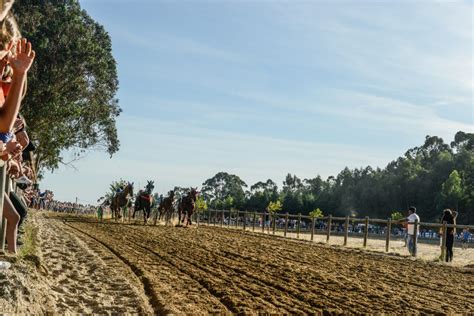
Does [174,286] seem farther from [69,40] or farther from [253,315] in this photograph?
[69,40]

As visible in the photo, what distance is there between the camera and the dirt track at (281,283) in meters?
6.82

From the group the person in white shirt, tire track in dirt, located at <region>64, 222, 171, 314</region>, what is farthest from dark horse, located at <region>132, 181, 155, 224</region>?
tire track in dirt, located at <region>64, 222, 171, 314</region>

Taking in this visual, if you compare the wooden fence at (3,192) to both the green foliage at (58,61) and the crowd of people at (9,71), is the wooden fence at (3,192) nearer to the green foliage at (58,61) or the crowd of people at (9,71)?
the crowd of people at (9,71)

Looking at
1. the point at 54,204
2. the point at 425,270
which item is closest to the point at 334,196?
the point at 54,204

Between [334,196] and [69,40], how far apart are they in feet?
226

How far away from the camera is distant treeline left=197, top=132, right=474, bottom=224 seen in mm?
71062

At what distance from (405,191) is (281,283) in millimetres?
77995

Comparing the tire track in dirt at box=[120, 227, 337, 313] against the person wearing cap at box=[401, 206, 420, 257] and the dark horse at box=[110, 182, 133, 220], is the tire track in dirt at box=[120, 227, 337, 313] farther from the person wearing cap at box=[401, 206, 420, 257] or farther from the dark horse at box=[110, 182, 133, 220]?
the dark horse at box=[110, 182, 133, 220]

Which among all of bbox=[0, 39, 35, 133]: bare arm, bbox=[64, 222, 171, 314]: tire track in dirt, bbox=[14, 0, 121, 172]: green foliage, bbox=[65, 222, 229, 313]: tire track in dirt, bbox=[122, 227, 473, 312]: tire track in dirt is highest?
bbox=[14, 0, 121, 172]: green foliage

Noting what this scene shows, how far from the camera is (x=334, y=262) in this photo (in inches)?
489

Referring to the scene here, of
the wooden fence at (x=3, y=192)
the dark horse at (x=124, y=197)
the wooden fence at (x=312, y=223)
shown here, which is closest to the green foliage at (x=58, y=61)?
the dark horse at (x=124, y=197)

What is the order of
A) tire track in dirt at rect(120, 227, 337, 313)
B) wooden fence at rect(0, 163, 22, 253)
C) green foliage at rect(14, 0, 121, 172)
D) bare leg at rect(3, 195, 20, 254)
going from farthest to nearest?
green foliage at rect(14, 0, 121, 172) < tire track in dirt at rect(120, 227, 337, 313) < bare leg at rect(3, 195, 20, 254) < wooden fence at rect(0, 163, 22, 253)

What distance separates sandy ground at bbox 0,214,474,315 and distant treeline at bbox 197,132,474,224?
61.2m

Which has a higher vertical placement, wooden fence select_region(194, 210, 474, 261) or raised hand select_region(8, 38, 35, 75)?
raised hand select_region(8, 38, 35, 75)
